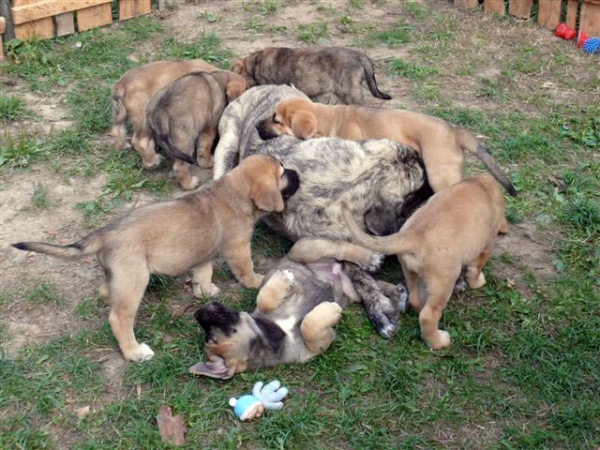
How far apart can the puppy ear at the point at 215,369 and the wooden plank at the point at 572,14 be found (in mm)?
7000

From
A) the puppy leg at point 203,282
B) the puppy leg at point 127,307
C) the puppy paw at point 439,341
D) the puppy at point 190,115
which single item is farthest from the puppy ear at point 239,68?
the puppy paw at point 439,341

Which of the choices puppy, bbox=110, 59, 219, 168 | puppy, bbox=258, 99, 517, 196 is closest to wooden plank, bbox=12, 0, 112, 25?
puppy, bbox=110, 59, 219, 168

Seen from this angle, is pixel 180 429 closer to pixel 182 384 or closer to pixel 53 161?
pixel 182 384

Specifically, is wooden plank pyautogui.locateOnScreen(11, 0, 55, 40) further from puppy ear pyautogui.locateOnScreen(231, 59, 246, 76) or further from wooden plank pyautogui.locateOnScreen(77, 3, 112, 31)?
puppy ear pyautogui.locateOnScreen(231, 59, 246, 76)

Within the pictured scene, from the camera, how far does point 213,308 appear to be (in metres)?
5.19

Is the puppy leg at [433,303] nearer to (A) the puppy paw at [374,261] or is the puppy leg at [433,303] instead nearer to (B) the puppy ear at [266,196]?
(A) the puppy paw at [374,261]

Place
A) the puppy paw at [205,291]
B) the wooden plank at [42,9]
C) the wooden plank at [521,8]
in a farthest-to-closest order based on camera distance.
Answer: the wooden plank at [521,8]
the wooden plank at [42,9]
the puppy paw at [205,291]

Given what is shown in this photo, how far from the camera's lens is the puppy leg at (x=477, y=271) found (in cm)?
591

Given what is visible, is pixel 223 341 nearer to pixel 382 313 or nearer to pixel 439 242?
pixel 382 313

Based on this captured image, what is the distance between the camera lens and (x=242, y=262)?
19.5 ft

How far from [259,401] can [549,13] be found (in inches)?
282

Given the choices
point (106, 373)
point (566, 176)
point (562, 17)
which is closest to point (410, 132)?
point (566, 176)

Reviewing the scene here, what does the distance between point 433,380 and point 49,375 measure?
2420 mm

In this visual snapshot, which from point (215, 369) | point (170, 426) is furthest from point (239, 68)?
point (170, 426)
